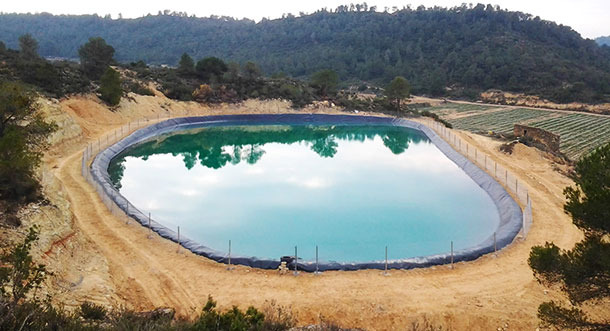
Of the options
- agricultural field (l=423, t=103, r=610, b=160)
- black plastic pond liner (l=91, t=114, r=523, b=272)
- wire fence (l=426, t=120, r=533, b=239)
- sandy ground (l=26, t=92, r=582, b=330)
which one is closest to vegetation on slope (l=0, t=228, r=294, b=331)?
sandy ground (l=26, t=92, r=582, b=330)

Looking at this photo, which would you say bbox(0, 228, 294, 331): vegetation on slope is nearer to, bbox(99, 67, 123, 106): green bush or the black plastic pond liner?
the black plastic pond liner

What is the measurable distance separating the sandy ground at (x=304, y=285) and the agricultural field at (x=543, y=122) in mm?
20663

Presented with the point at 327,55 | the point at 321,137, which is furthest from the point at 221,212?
the point at 327,55

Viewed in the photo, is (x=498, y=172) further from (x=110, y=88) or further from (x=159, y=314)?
(x=110, y=88)

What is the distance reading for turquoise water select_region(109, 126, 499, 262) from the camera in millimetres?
13898

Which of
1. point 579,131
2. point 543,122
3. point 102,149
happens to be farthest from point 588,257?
point 543,122

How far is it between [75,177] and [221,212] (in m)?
5.92

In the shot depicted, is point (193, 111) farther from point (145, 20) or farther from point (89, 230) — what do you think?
point (145, 20)

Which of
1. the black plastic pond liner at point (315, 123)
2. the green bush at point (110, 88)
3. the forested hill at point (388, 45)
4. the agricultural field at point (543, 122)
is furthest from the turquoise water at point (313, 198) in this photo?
the forested hill at point (388, 45)

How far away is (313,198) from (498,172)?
839cm

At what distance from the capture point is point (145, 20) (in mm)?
139875

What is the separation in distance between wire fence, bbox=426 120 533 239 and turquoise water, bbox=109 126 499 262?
0.97m

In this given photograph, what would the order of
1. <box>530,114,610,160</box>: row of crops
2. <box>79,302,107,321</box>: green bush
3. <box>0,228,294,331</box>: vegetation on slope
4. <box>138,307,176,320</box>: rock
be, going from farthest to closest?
1. <box>530,114,610,160</box>: row of crops
2. <box>138,307,176,320</box>: rock
3. <box>79,302,107,321</box>: green bush
4. <box>0,228,294,331</box>: vegetation on slope

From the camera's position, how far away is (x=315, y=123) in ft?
133
